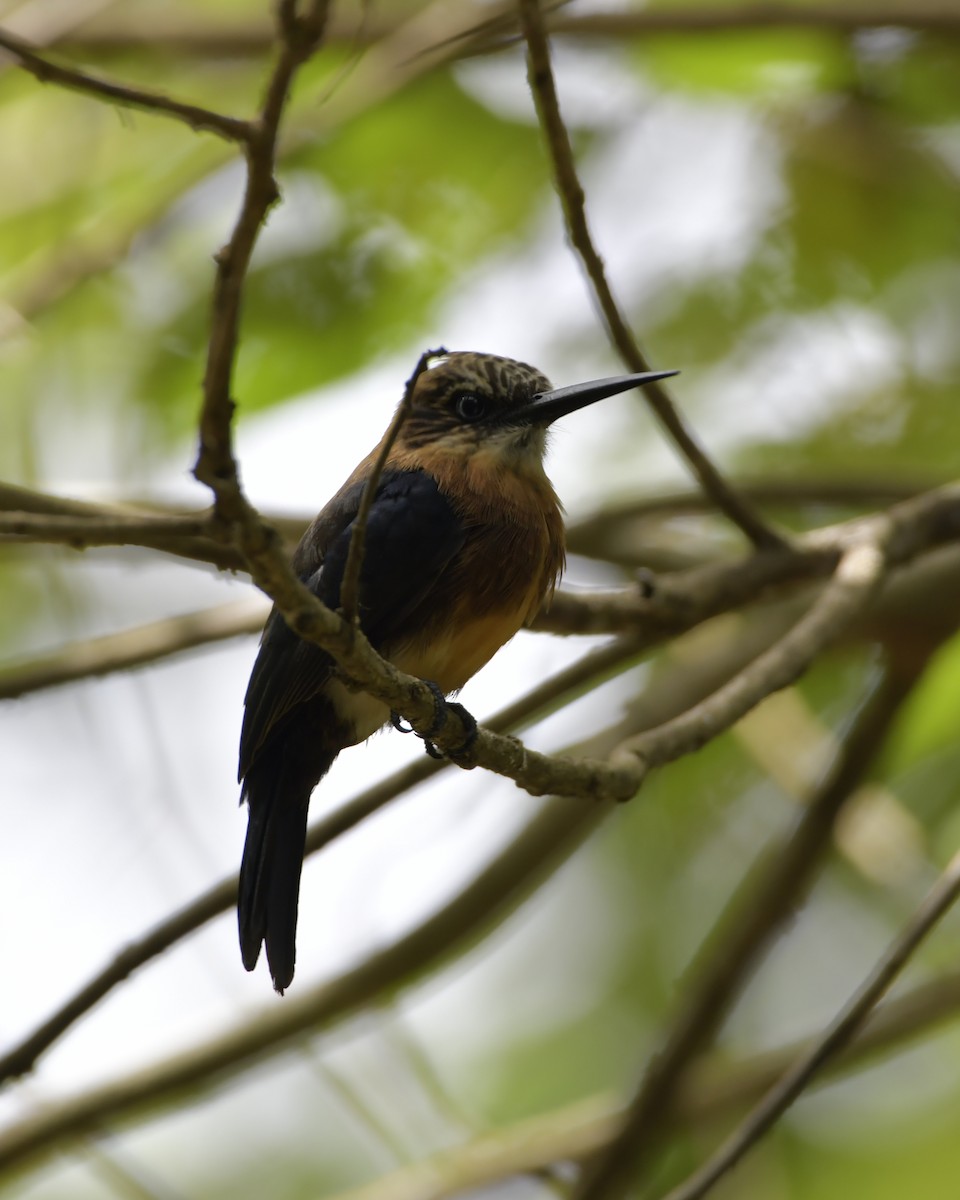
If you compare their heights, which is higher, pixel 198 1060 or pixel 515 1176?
pixel 198 1060

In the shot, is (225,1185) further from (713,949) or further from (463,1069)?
(713,949)

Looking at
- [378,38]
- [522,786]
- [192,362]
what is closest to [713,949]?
[522,786]

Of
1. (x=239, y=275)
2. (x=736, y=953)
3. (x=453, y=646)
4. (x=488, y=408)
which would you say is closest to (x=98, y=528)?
(x=239, y=275)

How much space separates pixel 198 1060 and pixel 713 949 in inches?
53.4

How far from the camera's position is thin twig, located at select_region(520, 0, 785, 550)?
2404 mm

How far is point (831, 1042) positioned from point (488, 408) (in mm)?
1455

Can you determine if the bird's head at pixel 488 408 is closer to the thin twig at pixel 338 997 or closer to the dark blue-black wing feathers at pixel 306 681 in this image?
the dark blue-black wing feathers at pixel 306 681

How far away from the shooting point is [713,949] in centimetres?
399

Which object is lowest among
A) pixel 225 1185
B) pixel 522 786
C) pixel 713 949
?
pixel 522 786

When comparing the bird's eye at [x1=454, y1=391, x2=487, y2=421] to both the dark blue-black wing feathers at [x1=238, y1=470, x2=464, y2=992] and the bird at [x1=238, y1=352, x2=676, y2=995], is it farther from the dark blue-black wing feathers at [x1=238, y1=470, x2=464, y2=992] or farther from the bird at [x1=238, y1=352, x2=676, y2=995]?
the dark blue-black wing feathers at [x1=238, y1=470, x2=464, y2=992]

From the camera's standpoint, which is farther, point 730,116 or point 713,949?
point 730,116

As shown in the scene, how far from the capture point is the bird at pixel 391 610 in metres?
2.73

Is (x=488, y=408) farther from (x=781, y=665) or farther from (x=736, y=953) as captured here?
(x=736, y=953)

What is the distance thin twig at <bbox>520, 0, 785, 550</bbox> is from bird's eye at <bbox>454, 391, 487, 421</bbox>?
1.41ft
